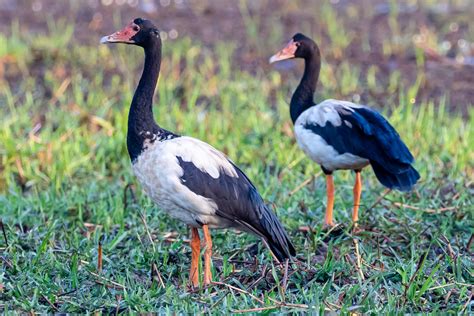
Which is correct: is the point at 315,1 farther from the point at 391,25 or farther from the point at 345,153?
the point at 345,153

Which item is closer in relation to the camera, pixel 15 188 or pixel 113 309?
pixel 113 309

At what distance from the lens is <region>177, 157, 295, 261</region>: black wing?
210 inches

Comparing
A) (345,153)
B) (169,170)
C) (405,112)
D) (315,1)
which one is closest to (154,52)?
(169,170)

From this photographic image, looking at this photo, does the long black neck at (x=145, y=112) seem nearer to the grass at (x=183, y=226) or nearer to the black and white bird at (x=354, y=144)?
the grass at (x=183, y=226)

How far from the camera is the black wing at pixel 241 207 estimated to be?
17.5ft

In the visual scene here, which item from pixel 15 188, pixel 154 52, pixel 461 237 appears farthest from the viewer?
pixel 15 188

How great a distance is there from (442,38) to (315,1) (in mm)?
2262

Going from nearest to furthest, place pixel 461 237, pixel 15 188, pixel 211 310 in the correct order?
1. pixel 211 310
2. pixel 461 237
3. pixel 15 188

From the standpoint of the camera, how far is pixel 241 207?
5.39 meters

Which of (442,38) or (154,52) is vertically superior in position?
(154,52)

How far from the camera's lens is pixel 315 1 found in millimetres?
12953

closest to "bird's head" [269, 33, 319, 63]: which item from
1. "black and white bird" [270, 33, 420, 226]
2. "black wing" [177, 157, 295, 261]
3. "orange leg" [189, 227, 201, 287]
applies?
"black and white bird" [270, 33, 420, 226]

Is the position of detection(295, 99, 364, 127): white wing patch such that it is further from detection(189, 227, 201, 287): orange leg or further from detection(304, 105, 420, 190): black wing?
detection(189, 227, 201, 287): orange leg

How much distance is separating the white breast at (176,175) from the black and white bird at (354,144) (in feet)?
3.39
